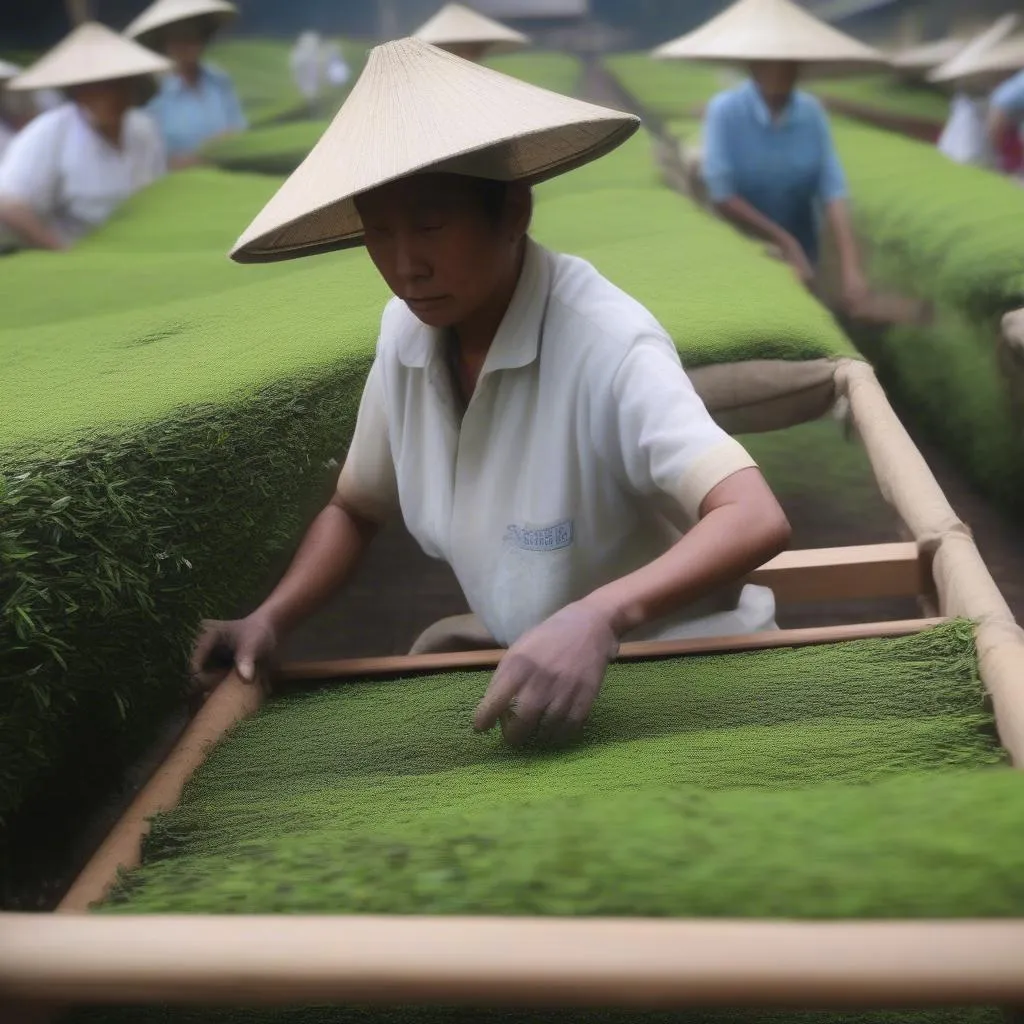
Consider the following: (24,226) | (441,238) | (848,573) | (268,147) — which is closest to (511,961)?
(441,238)

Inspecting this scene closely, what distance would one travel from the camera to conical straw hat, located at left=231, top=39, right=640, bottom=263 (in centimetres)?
89

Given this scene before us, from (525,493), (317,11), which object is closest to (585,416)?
(525,493)

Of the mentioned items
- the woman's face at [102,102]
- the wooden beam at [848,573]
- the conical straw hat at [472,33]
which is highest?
the conical straw hat at [472,33]

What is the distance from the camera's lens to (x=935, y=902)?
53 cm

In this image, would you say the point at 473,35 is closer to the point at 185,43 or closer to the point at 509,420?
the point at 185,43

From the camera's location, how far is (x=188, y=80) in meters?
3.48

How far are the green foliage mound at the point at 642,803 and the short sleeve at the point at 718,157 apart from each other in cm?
196

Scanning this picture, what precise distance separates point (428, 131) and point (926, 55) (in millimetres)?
2633

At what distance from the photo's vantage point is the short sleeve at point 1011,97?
107 inches

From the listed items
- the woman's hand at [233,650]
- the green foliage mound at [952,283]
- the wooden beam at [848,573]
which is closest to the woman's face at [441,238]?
the woman's hand at [233,650]

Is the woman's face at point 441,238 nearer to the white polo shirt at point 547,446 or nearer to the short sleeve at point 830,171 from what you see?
the white polo shirt at point 547,446

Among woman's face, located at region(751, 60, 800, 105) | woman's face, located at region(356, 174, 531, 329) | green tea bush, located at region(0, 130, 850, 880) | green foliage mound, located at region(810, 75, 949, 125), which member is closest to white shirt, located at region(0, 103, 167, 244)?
green tea bush, located at region(0, 130, 850, 880)

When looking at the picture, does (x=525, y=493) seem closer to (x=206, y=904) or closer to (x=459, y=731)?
(x=459, y=731)

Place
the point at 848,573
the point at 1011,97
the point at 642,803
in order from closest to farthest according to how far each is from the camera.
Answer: the point at 642,803 → the point at 848,573 → the point at 1011,97
